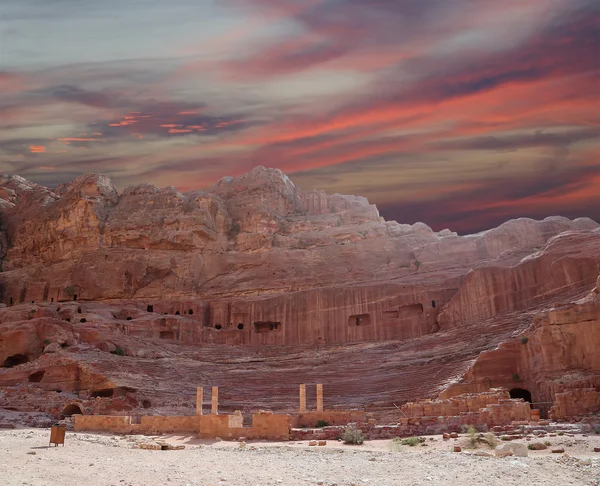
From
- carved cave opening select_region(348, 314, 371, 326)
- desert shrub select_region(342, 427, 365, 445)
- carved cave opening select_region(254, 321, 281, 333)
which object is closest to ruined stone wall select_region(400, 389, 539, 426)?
desert shrub select_region(342, 427, 365, 445)

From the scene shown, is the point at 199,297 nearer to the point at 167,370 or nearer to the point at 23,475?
the point at 167,370

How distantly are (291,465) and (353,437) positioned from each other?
629 centimetres

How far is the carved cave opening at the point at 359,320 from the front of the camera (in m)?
49.8

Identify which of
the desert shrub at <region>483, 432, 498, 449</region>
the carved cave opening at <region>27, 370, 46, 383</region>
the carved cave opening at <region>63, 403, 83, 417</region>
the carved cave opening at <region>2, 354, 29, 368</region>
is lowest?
the desert shrub at <region>483, 432, 498, 449</region>

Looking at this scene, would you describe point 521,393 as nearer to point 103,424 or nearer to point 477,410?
point 477,410

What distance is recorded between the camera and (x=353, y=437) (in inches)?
899

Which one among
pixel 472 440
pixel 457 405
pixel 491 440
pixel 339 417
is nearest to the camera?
pixel 491 440

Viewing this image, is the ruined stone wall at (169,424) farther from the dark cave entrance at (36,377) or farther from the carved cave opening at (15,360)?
the carved cave opening at (15,360)

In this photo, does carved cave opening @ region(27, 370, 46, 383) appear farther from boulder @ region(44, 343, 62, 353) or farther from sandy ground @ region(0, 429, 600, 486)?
sandy ground @ region(0, 429, 600, 486)

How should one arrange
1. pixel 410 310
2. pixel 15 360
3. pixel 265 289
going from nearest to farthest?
1. pixel 15 360
2. pixel 410 310
3. pixel 265 289

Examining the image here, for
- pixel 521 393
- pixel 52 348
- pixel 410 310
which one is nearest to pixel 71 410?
pixel 52 348

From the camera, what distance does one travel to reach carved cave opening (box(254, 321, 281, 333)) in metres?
52.8

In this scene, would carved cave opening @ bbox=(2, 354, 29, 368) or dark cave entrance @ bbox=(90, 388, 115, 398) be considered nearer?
dark cave entrance @ bbox=(90, 388, 115, 398)

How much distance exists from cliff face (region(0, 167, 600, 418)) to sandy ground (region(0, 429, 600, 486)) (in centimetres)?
1210
